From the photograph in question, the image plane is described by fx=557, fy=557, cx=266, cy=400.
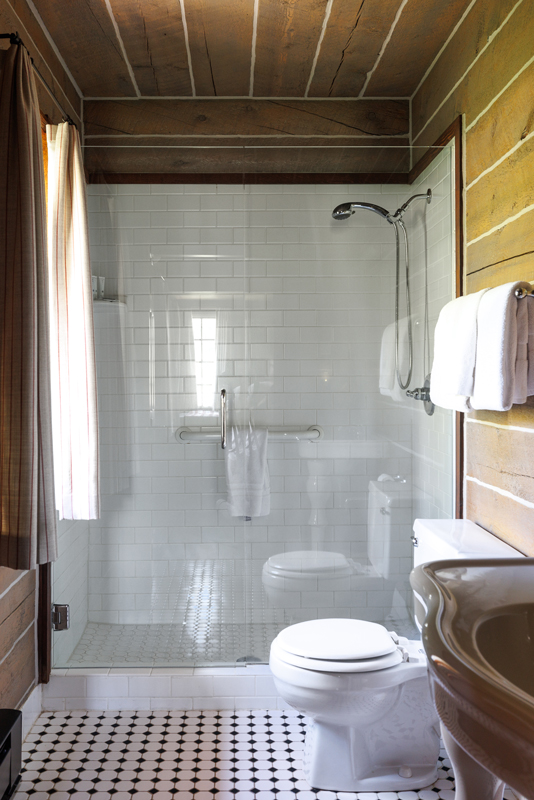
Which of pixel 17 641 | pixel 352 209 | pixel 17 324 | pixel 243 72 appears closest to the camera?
pixel 17 324

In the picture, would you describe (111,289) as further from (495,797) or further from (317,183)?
(495,797)

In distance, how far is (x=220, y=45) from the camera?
2.30 metres

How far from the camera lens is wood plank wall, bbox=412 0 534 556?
65.4 inches

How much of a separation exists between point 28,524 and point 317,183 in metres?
1.68

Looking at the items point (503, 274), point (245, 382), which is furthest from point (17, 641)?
point (503, 274)

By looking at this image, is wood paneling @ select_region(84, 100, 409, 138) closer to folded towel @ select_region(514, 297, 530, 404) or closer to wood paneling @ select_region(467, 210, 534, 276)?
wood paneling @ select_region(467, 210, 534, 276)

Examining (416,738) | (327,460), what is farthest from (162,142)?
(416,738)

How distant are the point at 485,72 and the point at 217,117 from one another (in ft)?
4.26

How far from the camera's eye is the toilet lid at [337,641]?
173cm

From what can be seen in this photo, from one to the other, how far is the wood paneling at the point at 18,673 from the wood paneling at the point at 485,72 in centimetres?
254

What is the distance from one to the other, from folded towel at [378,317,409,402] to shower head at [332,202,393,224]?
1.43 ft

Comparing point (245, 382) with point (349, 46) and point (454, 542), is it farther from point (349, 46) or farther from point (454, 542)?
point (349, 46)

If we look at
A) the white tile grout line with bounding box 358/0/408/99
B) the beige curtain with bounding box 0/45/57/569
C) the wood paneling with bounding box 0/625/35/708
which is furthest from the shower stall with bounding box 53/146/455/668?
the beige curtain with bounding box 0/45/57/569

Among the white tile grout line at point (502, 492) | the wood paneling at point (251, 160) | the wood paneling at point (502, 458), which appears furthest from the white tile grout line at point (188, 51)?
the white tile grout line at point (502, 492)
